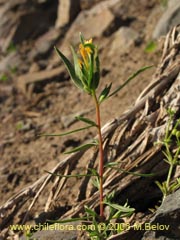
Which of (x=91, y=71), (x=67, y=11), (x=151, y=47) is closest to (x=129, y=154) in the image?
(x=91, y=71)

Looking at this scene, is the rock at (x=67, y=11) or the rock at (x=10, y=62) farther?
the rock at (x=67, y=11)

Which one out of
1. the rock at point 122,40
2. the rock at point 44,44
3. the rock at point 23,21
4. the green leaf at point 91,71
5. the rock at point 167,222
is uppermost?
the rock at point 23,21

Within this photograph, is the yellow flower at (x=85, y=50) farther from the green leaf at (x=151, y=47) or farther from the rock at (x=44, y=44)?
the rock at (x=44, y=44)

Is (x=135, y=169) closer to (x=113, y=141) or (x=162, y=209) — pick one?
(x=113, y=141)

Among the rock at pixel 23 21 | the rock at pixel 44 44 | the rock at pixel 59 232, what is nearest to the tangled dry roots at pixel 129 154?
the rock at pixel 59 232

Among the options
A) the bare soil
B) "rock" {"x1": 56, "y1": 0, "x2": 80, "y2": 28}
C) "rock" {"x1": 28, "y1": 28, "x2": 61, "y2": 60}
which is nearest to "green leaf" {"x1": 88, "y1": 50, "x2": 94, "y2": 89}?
the bare soil

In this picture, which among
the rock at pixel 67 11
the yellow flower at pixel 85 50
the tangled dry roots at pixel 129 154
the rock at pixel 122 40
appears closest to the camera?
the yellow flower at pixel 85 50

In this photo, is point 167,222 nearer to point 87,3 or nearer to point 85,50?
point 85,50

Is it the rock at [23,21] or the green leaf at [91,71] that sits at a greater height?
the rock at [23,21]
